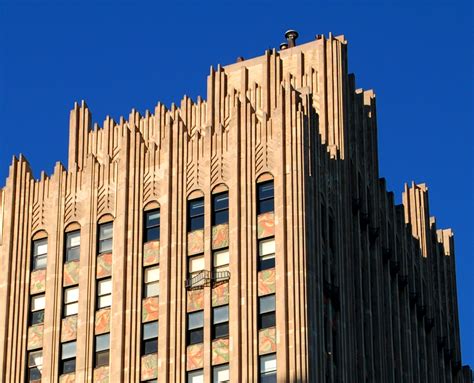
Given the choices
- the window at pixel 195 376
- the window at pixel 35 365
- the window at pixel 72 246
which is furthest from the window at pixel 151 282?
the window at pixel 35 365

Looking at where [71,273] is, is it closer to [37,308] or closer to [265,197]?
[37,308]

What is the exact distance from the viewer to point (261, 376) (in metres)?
86.5

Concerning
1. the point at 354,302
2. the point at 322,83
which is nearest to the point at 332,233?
the point at 354,302

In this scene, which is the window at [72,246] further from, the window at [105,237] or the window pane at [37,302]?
the window pane at [37,302]

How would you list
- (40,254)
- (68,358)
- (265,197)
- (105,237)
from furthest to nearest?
(40,254), (105,237), (68,358), (265,197)

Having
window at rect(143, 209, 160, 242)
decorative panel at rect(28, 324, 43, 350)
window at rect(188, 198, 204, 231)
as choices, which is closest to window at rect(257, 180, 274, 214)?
window at rect(188, 198, 204, 231)

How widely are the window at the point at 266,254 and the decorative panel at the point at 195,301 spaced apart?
323 centimetres

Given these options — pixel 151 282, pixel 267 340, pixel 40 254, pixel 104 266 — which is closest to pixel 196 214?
pixel 151 282

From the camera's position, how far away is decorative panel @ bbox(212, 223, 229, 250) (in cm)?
9094

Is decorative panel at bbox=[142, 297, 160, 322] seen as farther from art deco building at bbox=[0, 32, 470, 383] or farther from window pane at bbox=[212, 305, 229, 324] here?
window pane at bbox=[212, 305, 229, 324]

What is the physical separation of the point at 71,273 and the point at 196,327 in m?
8.39

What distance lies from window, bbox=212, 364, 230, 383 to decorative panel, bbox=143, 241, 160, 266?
24.0 ft

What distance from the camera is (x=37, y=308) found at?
94250 millimetres

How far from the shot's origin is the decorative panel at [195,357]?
3477 inches
